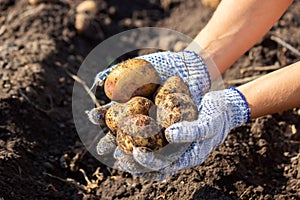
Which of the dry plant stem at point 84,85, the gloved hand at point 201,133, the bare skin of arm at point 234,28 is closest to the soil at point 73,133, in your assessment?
the dry plant stem at point 84,85

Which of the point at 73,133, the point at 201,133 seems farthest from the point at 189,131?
the point at 73,133

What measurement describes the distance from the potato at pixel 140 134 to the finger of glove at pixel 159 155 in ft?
0.10

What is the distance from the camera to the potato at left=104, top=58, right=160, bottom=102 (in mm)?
2064

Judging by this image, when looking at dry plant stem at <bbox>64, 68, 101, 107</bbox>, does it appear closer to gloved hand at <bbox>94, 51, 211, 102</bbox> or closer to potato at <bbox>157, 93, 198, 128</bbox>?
gloved hand at <bbox>94, 51, 211, 102</bbox>

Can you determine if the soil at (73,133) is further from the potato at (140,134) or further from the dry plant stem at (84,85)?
the potato at (140,134)

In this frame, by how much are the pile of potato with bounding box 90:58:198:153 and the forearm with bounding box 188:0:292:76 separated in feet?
1.03

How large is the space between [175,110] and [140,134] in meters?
0.16

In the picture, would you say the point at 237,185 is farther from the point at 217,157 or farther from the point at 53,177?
the point at 53,177

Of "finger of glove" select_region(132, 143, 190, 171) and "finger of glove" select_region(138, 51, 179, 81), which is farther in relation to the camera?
"finger of glove" select_region(138, 51, 179, 81)

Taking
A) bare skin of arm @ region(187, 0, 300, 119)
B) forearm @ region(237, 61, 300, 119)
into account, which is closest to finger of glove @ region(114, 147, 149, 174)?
forearm @ region(237, 61, 300, 119)

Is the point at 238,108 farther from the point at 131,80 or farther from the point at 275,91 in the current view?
the point at 131,80

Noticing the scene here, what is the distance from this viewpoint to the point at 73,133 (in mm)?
2684

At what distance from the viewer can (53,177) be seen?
2377 millimetres

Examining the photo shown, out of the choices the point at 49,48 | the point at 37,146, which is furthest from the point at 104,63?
the point at 37,146
